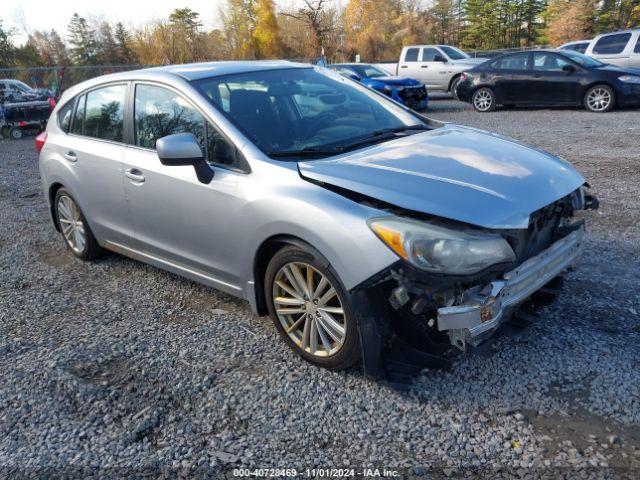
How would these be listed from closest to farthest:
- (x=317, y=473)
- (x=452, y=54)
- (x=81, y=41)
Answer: (x=317, y=473), (x=452, y=54), (x=81, y=41)

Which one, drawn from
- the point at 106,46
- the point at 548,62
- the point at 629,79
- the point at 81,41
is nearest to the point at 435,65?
the point at 548,62

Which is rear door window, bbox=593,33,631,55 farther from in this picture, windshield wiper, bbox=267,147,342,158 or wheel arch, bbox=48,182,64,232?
wheel arch, bbox=48,182,64,232

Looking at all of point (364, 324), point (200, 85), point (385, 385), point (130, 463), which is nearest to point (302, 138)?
point (200, 85)

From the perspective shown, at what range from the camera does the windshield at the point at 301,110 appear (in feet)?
11.7

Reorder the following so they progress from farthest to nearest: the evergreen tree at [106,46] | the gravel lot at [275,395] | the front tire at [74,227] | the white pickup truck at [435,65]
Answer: the evergreen tree at [106,46]
the white pickup truck at [435,65]
the front tire at [74,227]
the gravel lot at [275,395]

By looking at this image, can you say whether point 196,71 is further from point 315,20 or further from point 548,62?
point 315,20

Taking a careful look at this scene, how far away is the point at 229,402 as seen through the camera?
302 cm

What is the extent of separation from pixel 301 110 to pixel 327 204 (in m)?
1.26

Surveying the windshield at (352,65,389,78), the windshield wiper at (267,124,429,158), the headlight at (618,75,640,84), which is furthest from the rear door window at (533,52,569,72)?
the windshield wiper at (267,124,429,158)

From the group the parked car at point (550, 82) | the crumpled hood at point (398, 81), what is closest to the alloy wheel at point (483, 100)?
the parked car at point (550, 82)

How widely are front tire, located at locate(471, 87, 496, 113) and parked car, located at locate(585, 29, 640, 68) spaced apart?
3.68 meters

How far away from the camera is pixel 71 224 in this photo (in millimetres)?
5242

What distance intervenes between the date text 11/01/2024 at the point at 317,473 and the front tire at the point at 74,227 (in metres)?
3.19

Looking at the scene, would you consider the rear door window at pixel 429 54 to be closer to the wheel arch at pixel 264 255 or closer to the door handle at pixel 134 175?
Answer: the door handle at pixel 134 175
